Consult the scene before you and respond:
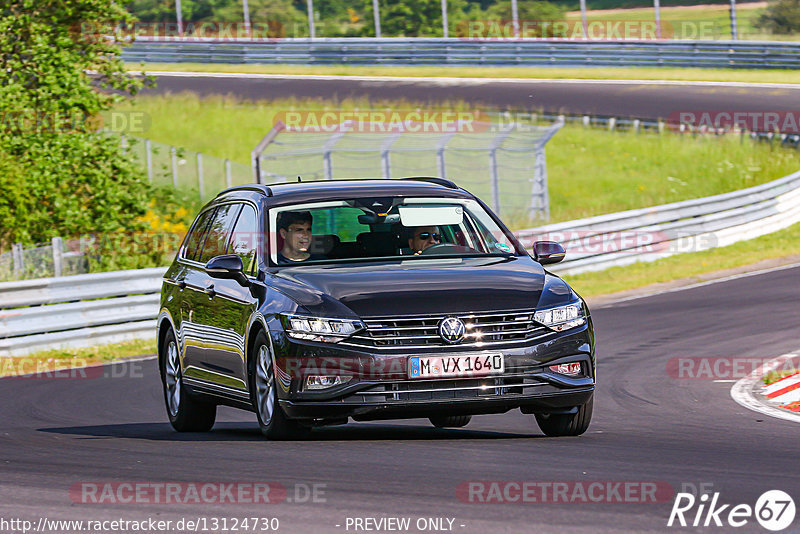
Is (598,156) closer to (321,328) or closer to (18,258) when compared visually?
(18,258)

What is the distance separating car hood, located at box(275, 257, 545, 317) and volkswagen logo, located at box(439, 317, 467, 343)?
0.21ft

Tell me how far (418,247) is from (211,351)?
5.42 ft

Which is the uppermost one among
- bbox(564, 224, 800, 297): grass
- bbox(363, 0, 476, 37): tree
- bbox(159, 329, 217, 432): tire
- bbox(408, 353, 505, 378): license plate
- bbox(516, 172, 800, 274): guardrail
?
bbox(363, 0, 476, 37): tree

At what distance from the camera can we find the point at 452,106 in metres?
38.2

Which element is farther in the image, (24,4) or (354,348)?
(24,4)

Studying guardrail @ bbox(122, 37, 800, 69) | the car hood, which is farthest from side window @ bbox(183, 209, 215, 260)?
guardrail @ bbox(122, 37, 800, 69)

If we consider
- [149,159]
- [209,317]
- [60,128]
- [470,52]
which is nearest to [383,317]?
[209,317]

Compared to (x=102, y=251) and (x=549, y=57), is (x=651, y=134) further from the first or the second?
(x=102, y=251)

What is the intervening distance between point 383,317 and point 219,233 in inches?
104

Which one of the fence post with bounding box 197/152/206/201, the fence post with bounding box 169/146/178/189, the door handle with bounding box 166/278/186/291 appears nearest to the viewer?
the door handle with bounding box 166/278/186/291

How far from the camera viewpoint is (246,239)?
994cm

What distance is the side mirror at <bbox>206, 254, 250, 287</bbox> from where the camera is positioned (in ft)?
30.5

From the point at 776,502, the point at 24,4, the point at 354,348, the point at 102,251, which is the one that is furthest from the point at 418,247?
the point at 24,4

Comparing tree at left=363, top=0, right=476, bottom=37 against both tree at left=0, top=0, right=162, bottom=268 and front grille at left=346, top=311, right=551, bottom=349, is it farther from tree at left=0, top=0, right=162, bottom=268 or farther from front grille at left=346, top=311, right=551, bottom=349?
front grille at left=346, top=311, right=551, bottom=349
